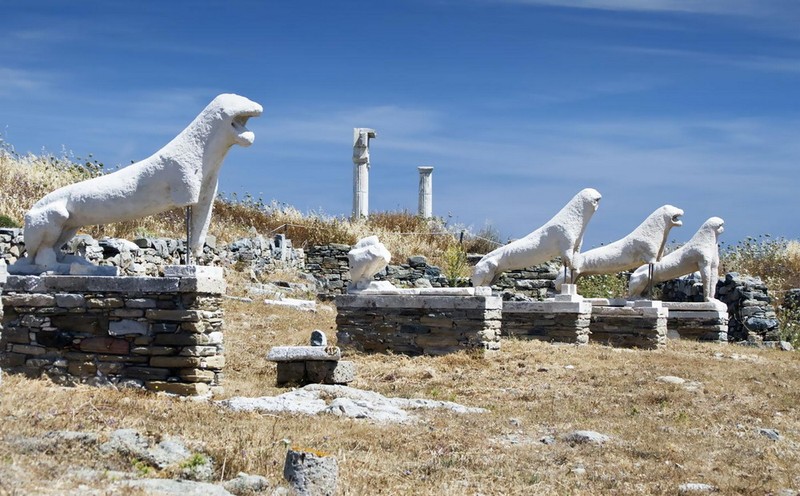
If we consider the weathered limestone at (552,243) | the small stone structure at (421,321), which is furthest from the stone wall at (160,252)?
the weathered limestone at (552,243)

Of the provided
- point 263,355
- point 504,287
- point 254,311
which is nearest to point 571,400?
point 263,355

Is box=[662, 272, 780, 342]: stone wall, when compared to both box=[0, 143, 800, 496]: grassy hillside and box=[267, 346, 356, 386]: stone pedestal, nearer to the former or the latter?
box=[0, 143, 800, 496]: grassy hillside

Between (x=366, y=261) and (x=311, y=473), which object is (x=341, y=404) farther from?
(x=366, y=261)

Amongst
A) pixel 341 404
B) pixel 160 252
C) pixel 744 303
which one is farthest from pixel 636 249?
pixel 341 404

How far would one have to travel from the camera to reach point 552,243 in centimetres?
1661

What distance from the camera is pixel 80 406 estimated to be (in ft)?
24.0

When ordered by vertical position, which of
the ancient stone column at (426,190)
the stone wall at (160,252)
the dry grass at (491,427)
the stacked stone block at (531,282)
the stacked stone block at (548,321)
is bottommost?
the dry grass at (491,427)

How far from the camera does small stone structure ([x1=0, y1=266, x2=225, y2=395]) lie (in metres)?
9.24

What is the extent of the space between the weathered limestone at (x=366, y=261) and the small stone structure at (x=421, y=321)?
26cm

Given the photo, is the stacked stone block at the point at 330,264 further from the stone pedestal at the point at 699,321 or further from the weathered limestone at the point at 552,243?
the stone pedestal at the point at 699,321

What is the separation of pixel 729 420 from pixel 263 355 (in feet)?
20.4

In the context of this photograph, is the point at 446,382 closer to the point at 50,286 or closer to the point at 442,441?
the point at 442,441

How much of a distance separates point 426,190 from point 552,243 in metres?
17.1

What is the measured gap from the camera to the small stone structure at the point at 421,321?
13.8m
